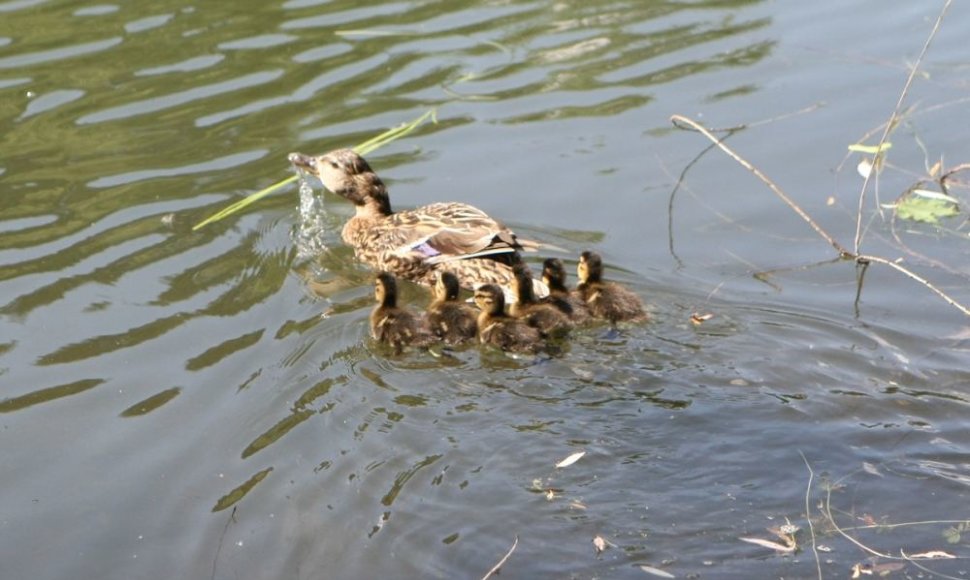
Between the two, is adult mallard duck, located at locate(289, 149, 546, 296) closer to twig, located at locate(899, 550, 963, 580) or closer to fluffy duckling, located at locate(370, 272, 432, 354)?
fluffy duckling, located at locate(370, 272, 432, 354)

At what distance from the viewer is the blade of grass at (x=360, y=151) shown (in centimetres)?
845

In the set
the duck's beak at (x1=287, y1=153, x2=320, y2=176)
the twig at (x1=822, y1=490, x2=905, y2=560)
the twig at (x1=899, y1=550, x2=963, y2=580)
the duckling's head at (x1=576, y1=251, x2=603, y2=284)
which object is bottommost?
the twig at (x1=899, y1=550, x2=963, y2=580)

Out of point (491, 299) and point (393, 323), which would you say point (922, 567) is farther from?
point (393, 323)

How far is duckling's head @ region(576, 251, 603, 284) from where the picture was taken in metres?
7.27

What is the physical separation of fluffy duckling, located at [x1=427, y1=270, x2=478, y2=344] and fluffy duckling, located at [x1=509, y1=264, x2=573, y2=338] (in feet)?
0.74

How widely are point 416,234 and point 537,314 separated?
1.34m

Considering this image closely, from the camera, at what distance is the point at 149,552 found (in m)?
5.52

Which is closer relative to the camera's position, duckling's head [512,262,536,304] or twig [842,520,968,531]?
twig [842,520,968,531]

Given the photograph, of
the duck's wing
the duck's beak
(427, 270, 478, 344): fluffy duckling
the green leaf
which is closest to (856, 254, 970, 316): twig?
the green leaf

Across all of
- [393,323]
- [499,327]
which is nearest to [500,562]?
[499,327]

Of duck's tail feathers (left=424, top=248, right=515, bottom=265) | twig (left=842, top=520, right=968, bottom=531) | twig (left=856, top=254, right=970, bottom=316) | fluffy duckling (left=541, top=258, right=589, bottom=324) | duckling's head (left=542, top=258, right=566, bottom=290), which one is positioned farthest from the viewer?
duck's tail feathers (left=424, top=248, right=515, bottom=265)

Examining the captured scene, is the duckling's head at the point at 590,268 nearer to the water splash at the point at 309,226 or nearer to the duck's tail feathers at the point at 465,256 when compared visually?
the duck's tail feathers at the point at 465,256

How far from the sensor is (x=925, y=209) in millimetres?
8094

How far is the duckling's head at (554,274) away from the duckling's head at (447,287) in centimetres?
45
